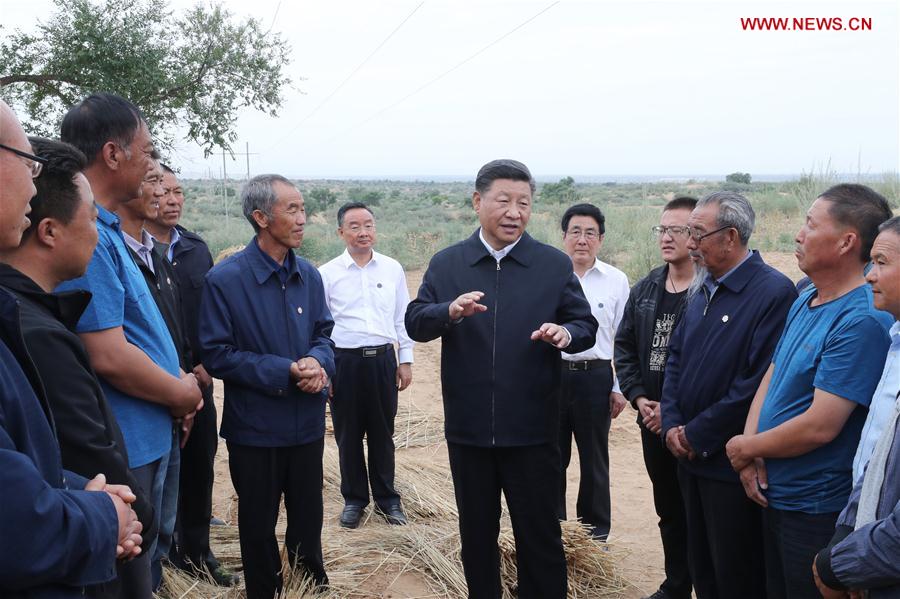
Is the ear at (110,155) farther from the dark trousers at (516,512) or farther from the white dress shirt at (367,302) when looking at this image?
the white dress shirt at (367,302)

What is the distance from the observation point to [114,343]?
9.31 ft

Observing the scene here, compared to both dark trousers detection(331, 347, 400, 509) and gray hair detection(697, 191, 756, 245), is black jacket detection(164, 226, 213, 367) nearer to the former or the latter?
dark trousers detection(331, 347, 400, 509)

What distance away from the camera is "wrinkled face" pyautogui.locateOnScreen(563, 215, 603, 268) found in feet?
17.8

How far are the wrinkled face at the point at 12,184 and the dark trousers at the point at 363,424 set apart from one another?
12.8ft

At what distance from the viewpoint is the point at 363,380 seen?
5.75 meters

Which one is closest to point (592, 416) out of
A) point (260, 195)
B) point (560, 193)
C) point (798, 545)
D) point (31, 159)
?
point (798, 545)

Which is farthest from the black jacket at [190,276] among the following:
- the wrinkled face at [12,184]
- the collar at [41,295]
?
the wrinkled face at [12,184]

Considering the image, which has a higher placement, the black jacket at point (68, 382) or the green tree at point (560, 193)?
the green tree at point (560, 193)

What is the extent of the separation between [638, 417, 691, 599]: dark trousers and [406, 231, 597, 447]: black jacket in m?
0.88

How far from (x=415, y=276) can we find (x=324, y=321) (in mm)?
14298

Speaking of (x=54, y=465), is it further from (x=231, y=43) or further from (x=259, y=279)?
(x=231, y=43)

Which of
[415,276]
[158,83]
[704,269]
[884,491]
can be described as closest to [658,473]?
[704,269]

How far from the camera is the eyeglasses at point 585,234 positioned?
5438 millimetres

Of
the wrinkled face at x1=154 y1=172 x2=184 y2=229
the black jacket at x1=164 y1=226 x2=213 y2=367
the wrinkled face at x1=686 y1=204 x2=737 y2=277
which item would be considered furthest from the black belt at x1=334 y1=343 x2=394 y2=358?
the wrinkled face at x1=686 y1=204 x2=737 y2=277
